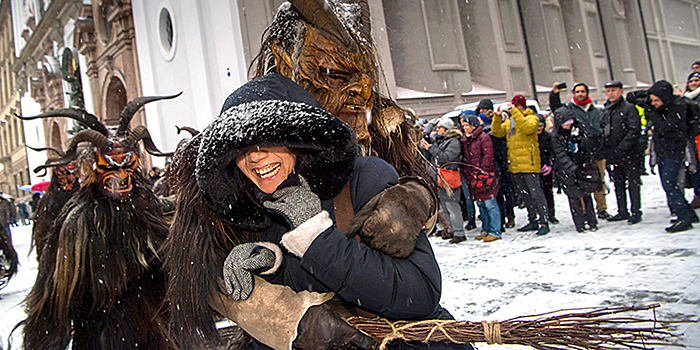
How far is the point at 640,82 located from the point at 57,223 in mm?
29349

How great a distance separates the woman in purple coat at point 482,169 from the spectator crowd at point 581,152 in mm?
14

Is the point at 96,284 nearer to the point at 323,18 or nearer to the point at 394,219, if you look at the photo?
the point at 323,18

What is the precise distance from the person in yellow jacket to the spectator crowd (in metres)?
0.01

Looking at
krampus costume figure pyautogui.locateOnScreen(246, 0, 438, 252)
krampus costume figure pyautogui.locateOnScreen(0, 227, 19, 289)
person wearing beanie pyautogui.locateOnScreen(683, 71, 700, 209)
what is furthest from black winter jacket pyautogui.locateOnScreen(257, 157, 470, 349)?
krampus costume figure pyautogui.locateOnScreen(0, 227, 19, 289)

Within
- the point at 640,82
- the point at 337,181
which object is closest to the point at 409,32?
the point at 337,181

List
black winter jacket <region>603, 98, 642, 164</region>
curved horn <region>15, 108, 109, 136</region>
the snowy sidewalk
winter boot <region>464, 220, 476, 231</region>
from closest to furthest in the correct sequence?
curved horn <region>15, 108, 109, 136</region> < the snowy sidewalk < black winter jacket <region>603, 98, 642, 164</region> < winter boot <region>464, 220, 476, 231</region>

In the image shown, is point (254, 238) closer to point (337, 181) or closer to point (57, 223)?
point (337, 181)

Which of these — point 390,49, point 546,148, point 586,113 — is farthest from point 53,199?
point 390,49

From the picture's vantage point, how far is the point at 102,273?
265 centimetres

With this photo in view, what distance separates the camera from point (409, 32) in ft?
44.5

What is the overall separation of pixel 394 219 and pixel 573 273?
3.50 meters

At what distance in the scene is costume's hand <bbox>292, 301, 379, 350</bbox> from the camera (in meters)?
1.20

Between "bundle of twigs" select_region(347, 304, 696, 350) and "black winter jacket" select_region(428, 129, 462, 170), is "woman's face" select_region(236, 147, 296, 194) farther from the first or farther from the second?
"black winter jacket" select_region(428, 129, 462, 170)

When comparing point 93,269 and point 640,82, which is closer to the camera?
point 93,269
